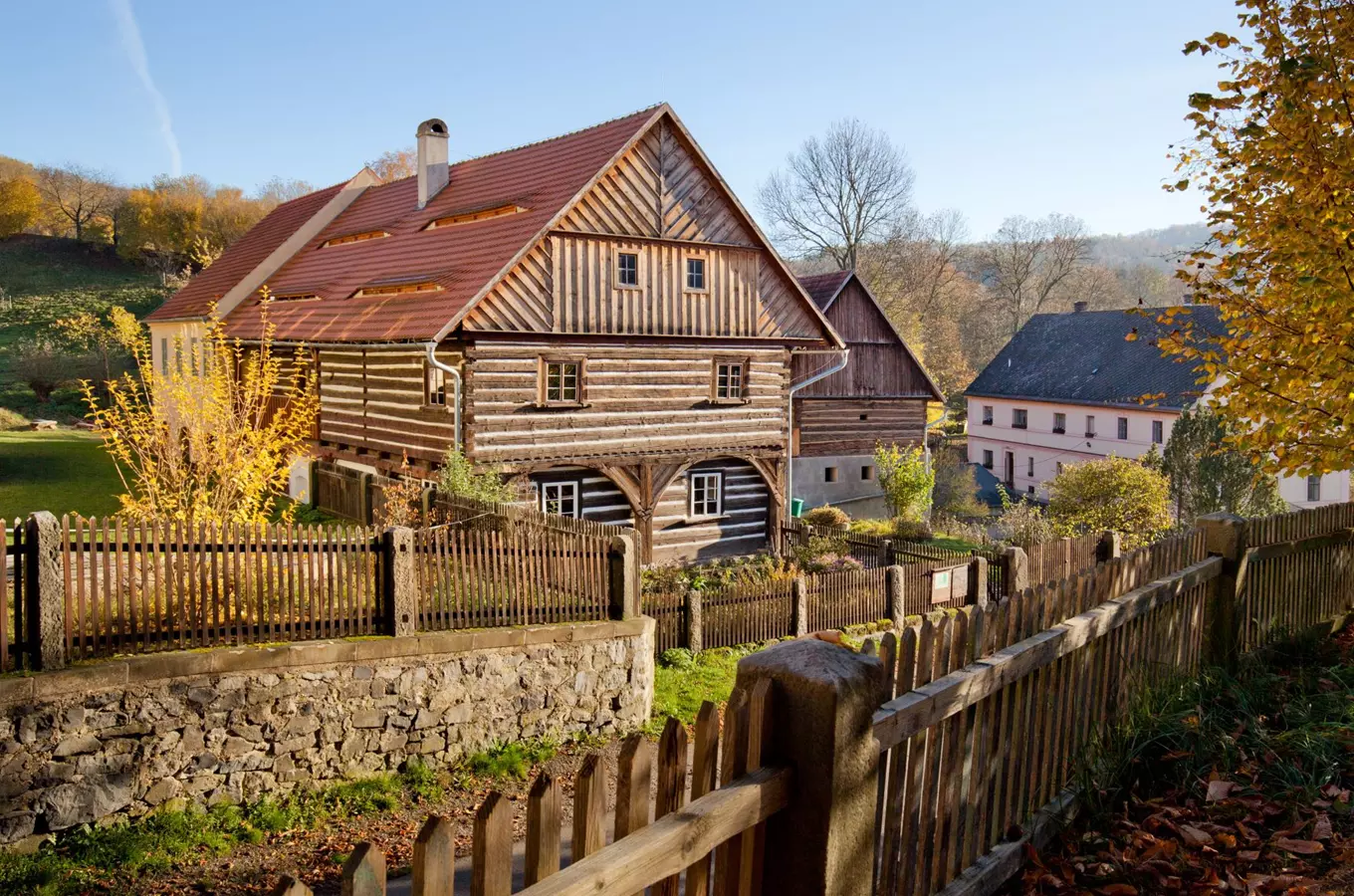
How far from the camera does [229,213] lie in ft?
193

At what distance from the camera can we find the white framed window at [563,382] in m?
19.8

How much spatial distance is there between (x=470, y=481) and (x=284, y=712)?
7.85 m

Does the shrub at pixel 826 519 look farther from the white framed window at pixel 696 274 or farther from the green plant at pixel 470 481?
the green plant at pixel 470 481

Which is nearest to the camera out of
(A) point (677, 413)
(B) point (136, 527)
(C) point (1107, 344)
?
(B) point (136, 527)

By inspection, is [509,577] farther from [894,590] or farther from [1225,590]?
[894,590]

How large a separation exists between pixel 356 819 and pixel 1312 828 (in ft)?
26.2

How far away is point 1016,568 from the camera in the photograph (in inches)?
689

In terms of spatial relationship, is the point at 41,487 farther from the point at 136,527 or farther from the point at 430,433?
the point at 136,527

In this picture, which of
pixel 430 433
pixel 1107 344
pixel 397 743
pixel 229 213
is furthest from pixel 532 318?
pixel 229 213

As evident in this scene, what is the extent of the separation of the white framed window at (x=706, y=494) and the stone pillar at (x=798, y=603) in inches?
264

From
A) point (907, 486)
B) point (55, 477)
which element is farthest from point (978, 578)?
point (55, 477)

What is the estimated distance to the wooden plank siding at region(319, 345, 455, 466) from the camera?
19609mm

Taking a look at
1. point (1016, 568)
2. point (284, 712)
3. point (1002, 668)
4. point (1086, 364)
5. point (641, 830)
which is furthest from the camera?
point (1086, 364)

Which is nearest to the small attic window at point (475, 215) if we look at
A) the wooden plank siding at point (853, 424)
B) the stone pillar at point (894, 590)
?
the stone pillar at point (894, 590)
